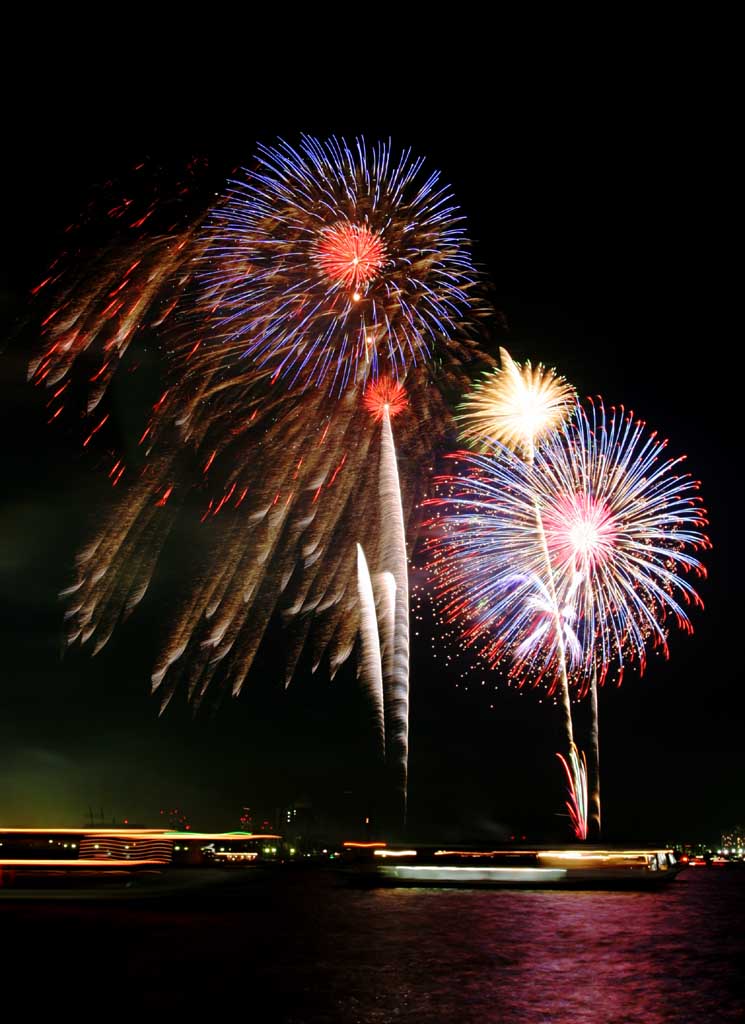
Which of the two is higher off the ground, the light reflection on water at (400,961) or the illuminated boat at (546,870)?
the light reflection on water at (400,961)

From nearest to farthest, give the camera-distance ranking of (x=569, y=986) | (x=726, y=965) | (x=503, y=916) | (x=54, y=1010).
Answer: (x=54, y=1010) → (x=569, y=986) → (x=726, y=965) → (x=503, y=916)

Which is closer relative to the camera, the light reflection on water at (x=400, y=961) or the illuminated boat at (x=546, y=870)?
the light reflection on water at (x=400, y=961)

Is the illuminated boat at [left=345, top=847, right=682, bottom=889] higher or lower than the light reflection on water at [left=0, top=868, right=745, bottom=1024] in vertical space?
lower

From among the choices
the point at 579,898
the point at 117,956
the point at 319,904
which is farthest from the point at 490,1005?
the point at 579,898

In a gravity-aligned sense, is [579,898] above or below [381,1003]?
below

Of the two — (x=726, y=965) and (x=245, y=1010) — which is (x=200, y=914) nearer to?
(x=726, y=965)
